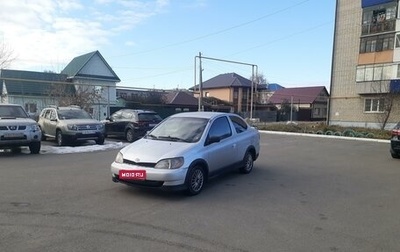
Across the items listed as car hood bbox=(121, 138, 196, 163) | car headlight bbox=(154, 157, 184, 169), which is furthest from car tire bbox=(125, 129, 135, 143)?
car headlight bbox=(154, 157, 184, 169)

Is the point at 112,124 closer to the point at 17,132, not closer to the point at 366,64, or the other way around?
the point at 17,132

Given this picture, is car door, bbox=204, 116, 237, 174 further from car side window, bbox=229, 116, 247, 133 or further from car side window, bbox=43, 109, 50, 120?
car side window, bbox=43, 109, 50, 120

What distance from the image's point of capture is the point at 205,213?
546 centimetres

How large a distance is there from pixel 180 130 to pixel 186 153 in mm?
1106

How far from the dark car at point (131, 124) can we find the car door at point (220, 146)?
339 inches

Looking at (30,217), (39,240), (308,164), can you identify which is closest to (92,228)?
(39,240)

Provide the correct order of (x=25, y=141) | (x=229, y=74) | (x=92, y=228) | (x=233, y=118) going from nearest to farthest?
(x=92, y=228) < (x=233, y=118) < (x=25, y=141) < (x=229, y=74)

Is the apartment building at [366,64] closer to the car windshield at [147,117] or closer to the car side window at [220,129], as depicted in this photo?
the car windshield at [147,117]

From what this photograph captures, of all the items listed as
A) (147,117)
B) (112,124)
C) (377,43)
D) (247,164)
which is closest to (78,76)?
(112,124)

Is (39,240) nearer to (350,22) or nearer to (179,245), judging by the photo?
(179,245)

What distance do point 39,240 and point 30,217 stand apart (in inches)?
38.9

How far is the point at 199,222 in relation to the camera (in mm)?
5027

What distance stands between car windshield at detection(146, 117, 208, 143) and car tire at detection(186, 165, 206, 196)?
25.2 inches

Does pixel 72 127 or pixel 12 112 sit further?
pixel 72 127
